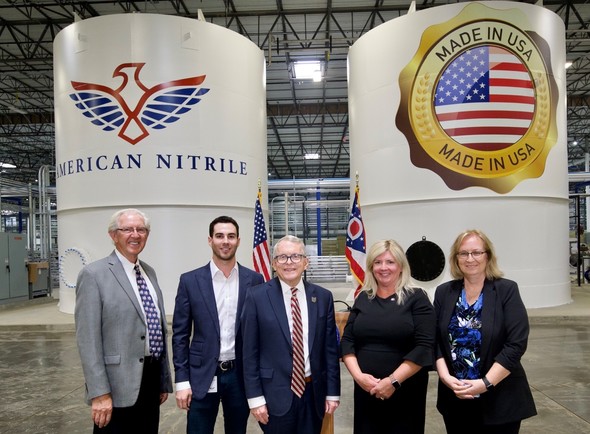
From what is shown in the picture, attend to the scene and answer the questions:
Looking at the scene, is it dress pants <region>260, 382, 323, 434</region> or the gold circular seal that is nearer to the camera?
dress pants <region>260, 382, 323, 434</region>

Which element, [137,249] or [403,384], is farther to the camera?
[137,249]

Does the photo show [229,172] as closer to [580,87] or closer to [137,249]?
[137,249]

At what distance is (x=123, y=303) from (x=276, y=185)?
1532cm

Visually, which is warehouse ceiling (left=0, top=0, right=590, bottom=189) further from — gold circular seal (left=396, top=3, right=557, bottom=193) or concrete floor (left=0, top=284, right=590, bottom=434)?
concrete floor (left=0, top=284, right=590, bottom=434)

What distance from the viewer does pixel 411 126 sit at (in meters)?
8.63

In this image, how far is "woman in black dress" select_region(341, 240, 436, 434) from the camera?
2.30m

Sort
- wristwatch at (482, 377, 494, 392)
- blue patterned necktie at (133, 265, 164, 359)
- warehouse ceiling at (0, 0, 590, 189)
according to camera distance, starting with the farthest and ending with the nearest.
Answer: warehouse ceiling at (0, 0, 590, 189), blue patterned necktie at (133, 265, 164, 359), wristwatch at (482, 377, 494, 392)

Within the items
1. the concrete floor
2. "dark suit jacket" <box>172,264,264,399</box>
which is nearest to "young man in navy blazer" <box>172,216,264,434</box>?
"dark suit jacket" <box>172,264,264,399</box>

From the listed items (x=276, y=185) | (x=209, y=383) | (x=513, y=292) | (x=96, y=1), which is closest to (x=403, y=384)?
(x=513, y=292)

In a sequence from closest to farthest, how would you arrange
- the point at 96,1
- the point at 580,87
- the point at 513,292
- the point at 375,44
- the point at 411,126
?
the point at 513,292 → the point at 411,126 → the point at 375,44 → the point at 96,1 → the point at 580,87

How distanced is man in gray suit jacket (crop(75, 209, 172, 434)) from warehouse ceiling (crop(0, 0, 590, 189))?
353 inches

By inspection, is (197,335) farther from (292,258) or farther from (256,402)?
(292,258)

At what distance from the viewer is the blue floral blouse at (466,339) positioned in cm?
232

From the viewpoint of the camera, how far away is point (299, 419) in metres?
2.35
